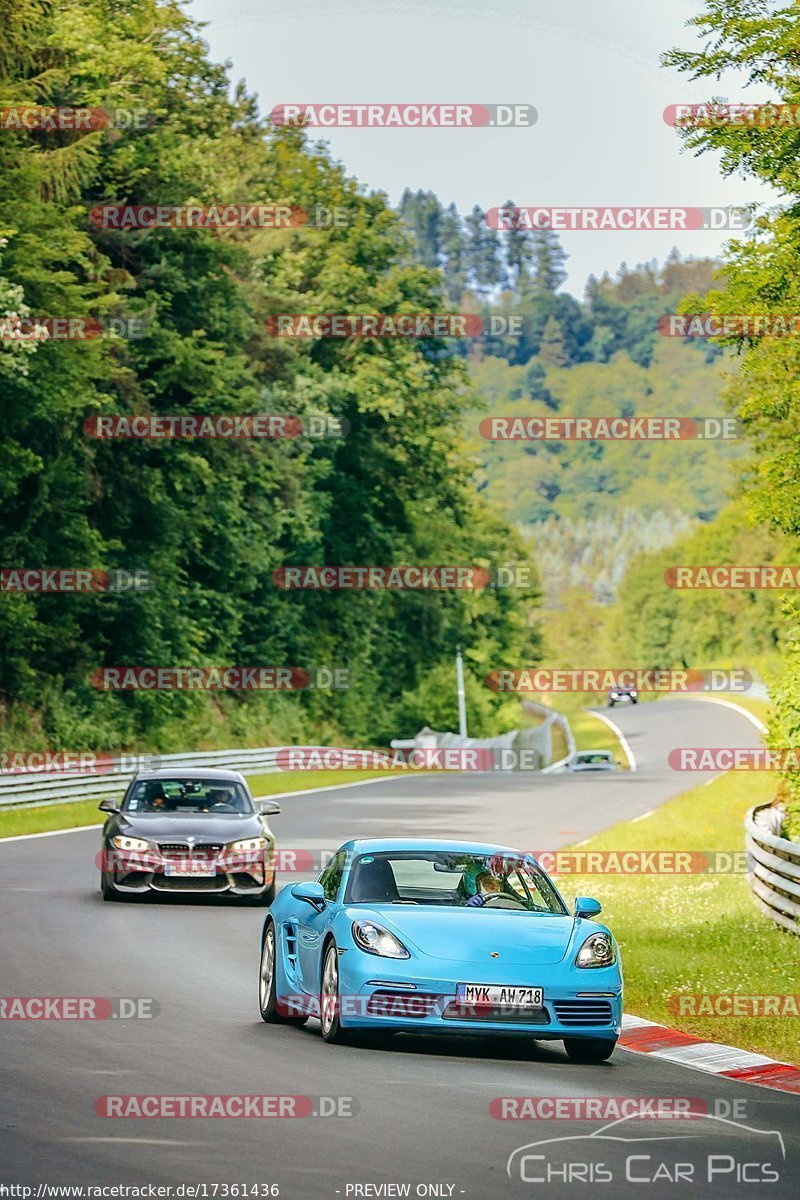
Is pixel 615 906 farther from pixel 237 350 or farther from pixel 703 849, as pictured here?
pixel 237 350

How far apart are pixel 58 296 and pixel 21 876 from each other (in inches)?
850

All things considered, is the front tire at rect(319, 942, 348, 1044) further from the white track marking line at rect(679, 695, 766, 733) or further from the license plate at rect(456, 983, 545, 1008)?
the white track marking line at rect(679, 695, 766, 733)

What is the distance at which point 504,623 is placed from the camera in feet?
408

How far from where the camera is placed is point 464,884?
12.9 metres

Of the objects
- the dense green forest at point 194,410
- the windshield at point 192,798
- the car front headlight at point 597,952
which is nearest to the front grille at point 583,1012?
the car front headlight at point 597,952

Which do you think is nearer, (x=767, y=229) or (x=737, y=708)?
(x=767, y=229)

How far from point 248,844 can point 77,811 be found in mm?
18410

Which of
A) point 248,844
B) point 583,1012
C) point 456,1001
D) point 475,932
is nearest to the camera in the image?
point 456,1001

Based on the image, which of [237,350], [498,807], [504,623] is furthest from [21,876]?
[504,623]

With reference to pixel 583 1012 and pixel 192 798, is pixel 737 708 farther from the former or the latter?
pixel 583 1012

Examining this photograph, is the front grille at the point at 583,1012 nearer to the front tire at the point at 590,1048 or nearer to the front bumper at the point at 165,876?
the front tire at the point at 590,1048

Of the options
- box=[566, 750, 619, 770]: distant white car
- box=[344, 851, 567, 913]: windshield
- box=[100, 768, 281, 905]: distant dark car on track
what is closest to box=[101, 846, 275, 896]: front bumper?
box=[100, 768, 281, 905]: distant dark car on track

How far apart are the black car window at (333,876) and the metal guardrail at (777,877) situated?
617cm

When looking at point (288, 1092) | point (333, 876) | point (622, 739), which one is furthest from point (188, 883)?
point (622, 739)
